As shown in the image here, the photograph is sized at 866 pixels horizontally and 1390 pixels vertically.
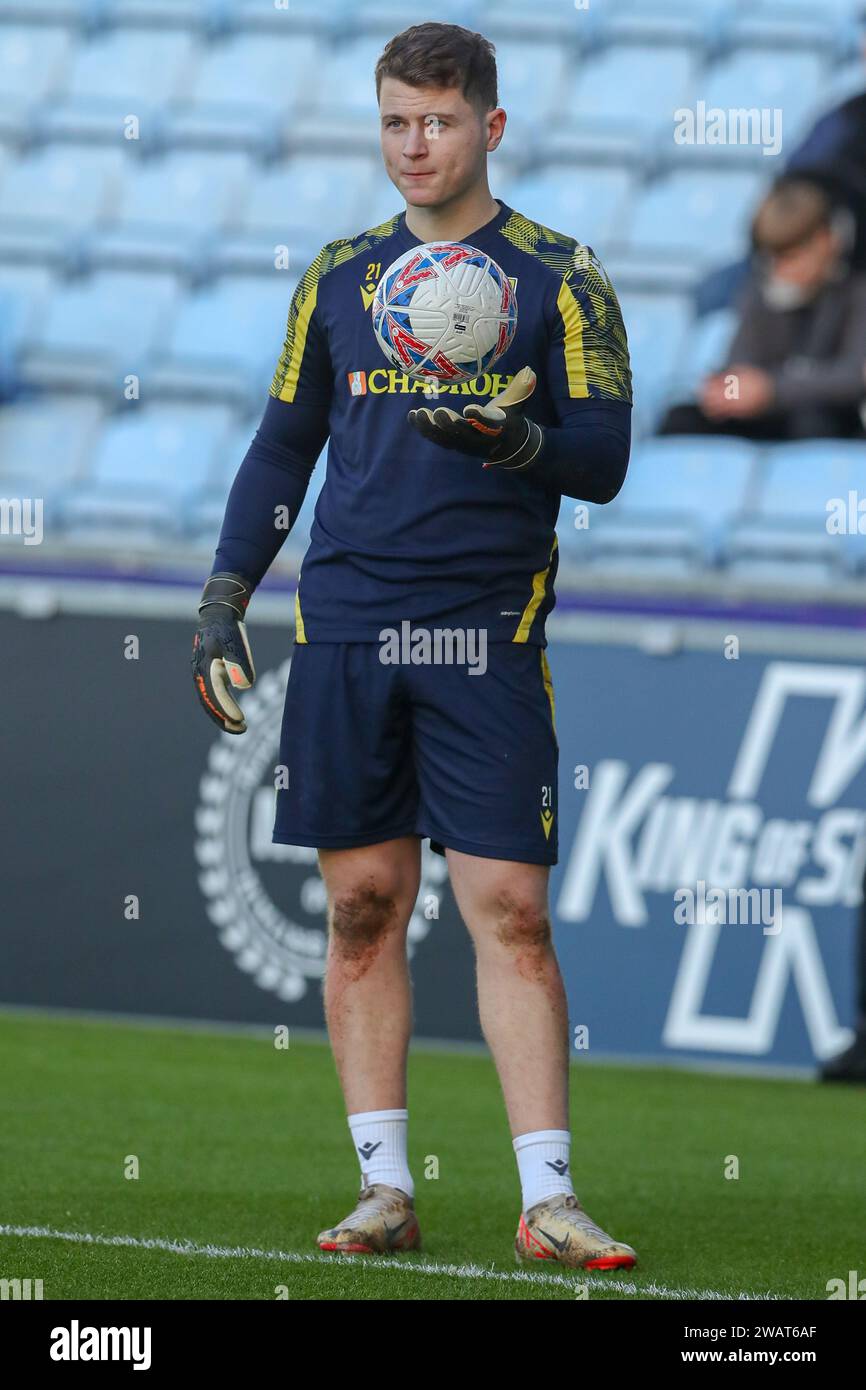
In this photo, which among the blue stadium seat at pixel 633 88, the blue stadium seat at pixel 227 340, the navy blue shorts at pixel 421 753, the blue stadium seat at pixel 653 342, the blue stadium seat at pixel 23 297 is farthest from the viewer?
the blue stadium seat at pixel 633 88

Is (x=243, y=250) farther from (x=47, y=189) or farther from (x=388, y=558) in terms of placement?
(x=388, y=558)

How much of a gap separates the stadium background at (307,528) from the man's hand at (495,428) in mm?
3478

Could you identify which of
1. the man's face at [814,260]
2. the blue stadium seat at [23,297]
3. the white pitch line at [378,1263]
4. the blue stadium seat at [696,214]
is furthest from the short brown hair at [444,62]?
the blue stadium seat at [23,297]

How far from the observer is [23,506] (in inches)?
350

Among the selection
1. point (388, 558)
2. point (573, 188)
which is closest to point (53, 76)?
point (573, 188)

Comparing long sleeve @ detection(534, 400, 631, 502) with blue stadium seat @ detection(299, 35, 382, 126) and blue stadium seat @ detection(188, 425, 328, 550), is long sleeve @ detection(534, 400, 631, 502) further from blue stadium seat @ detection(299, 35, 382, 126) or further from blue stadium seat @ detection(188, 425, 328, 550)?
blue stadium seat @ detection(299, 35, 382, 126)

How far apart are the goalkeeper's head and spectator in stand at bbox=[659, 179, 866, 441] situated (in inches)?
210

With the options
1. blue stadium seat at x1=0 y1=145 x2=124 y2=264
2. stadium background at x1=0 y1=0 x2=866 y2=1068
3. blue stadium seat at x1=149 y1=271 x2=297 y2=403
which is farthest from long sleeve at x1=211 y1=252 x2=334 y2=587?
blue stadium seat at x1=0 y1=145 x2=124 y2=264

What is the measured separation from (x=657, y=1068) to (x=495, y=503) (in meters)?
3.65

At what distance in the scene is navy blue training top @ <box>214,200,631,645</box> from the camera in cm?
393

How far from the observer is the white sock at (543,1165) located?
385 centimetres

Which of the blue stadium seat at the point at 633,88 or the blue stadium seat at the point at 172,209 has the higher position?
the blue stadium seat at the point at 633,88

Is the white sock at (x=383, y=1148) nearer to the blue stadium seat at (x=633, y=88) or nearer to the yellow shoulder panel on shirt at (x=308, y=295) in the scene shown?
the yellow shoulder panel on shirt at (x=308, y=295)

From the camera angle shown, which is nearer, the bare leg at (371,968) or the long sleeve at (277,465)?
the bare leg at (371,968)
